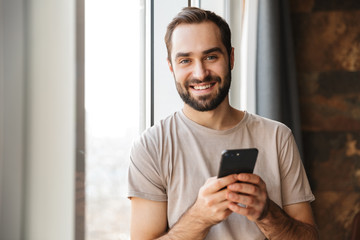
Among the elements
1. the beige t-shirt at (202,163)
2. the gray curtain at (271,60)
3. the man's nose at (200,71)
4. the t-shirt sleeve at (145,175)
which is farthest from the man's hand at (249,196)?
the gray curtain at (271,60)

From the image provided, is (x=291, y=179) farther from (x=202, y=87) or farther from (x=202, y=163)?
(x=202, y=87)

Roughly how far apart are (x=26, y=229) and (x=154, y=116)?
117 centimetres

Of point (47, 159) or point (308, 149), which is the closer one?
point (47, 159)

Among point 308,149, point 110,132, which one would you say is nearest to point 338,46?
point 308,149

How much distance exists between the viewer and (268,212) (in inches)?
43.5

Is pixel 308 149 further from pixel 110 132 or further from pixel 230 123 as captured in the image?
pixel 110 132

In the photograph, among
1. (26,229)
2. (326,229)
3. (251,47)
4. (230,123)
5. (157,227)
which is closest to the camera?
(26,229)

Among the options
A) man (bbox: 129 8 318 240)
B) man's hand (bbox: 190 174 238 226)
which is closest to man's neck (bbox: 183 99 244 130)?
man (bbox: 129 8 318 240)

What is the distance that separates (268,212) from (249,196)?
96 mm

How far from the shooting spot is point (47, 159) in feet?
2.45

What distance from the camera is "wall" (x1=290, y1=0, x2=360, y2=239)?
2.71 metres

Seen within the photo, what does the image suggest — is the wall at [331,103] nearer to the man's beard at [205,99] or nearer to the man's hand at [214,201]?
the man's beard at [205,99]

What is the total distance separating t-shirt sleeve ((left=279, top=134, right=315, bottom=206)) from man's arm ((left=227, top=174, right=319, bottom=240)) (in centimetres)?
2

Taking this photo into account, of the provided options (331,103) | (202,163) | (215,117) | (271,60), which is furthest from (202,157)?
(331,103)
